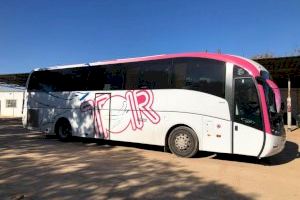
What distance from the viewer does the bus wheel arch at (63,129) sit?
15.7 m

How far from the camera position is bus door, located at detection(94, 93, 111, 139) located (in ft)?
45.8

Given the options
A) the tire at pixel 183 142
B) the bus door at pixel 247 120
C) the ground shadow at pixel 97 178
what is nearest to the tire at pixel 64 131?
the ground shadow at pixel 97 178

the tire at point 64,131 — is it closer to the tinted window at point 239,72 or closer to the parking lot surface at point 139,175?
the parking lot surface at point 139,175

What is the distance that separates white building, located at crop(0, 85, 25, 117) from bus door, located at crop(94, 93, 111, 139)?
4031cm

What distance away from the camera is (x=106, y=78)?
14.1 metres

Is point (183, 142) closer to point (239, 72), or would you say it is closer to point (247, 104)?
point (247, 104)

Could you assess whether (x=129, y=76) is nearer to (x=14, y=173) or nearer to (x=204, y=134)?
(x=204, y=134)

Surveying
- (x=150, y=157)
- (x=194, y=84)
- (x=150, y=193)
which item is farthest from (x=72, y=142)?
(x=150, y=193)

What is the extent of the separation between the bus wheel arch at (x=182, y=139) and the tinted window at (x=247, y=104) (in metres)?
1.56

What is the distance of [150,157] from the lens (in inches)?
453

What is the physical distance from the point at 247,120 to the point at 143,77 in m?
4.06

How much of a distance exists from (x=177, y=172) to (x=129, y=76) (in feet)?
16.9

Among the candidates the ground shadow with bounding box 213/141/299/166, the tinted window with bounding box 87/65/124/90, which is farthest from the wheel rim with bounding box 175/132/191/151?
the tinted window with bounding box 87/65/124/90

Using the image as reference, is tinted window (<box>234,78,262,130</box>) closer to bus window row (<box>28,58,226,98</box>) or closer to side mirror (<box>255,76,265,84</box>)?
side mirror (<box>255,76,265,84</box>)
